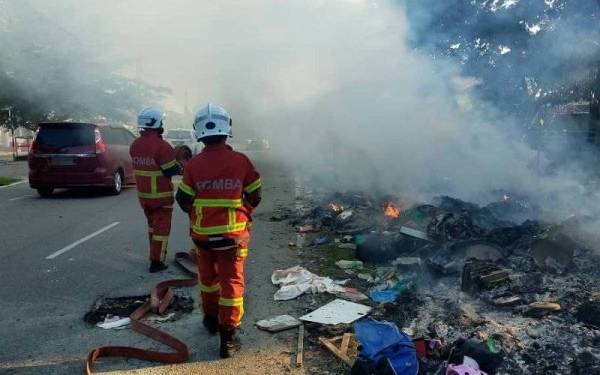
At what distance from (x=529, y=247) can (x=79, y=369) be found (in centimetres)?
477

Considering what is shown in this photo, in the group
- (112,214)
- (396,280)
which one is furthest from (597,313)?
(112,214)

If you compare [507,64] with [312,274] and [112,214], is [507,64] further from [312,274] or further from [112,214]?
[112,214]

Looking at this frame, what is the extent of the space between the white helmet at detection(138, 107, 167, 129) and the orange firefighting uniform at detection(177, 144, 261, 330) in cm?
223

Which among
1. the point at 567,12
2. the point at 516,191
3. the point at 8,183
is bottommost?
the point at 8,183

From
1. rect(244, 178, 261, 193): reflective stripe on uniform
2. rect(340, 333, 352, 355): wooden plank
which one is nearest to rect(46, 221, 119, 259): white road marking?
rect(244, 178, 261, 193): reflective stripe on uniform

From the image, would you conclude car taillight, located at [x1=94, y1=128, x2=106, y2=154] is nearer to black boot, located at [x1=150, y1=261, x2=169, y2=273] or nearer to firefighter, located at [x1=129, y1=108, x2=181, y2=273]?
firefighter, located at [x1=129, y1=108, x2=181, y2=273]

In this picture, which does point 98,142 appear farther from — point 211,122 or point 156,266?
point 211,122

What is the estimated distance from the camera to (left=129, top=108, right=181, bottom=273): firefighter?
5.54 metres

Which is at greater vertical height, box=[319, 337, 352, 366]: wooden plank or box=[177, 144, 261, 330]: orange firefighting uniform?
box=[177, 144, 261, 330]: orange firefighting uniform

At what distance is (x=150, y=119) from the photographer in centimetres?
566

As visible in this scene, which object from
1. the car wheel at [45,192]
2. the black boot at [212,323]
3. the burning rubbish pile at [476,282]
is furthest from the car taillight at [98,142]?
the black boot at [212,323]

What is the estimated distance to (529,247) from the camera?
571cm

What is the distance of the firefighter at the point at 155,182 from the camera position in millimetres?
5539

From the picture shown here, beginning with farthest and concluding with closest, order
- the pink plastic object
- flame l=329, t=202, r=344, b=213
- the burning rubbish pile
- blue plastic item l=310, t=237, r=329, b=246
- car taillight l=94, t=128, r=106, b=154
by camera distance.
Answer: car taillight l=94, t=128, r=106, b=154
flame l=329, t=202, r=344, b=213
blue plastic item l=310, t=237, r=329, b=246
the burning rubbish pile
the pink plastic object
